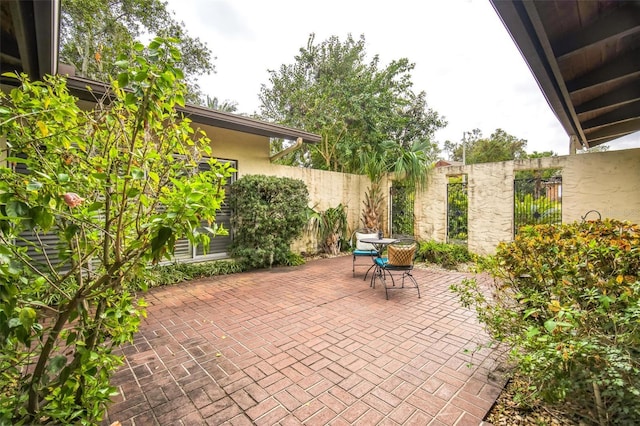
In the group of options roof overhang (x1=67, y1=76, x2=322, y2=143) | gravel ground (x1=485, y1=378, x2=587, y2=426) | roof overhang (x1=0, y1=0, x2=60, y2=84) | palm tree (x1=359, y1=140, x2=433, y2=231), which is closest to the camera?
gravel ground (x1=485, y1=378, x2=587, y2=426)

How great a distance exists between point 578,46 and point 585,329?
8.66ft

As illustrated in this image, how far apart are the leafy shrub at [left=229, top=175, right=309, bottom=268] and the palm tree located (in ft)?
10.1

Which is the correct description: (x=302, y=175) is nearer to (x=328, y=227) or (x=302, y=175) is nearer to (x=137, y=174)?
(x=328, y=227)

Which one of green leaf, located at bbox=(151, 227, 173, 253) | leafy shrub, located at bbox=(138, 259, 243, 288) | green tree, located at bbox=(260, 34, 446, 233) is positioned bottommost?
leafy shrub, located at bbox=(138, 259, 243, 288)

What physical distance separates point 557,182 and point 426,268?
3.30m

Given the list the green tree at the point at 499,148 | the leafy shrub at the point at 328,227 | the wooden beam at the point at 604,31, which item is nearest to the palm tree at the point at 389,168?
the leafy shrub at the point at 328,227

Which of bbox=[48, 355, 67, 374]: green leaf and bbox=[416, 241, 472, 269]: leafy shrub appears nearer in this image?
bbox=[48, 355, 67, 374]: green leaf

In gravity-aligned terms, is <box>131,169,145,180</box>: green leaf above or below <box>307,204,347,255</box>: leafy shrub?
above

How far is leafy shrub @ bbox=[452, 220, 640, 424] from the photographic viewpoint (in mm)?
1399

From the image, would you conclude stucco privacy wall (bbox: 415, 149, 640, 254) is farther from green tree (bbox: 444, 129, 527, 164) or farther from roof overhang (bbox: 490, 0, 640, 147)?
green tree (bbox: 444, 129, 527, 164)

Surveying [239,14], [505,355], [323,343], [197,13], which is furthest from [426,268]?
[197,13]

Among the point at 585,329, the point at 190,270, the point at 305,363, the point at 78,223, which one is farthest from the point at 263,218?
the point at 585,329

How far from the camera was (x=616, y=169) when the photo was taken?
527 cm

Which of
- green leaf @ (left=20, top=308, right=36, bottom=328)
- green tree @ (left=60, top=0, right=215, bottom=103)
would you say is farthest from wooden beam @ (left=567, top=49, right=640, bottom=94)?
green tree @ (left=60, top=0, right=215, bottom=103)
